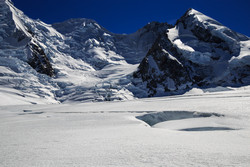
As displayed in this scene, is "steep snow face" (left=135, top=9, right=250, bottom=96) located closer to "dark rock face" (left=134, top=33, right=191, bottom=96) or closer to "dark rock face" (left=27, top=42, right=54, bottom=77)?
"dark rock face" (left=134, top=33, right=191, bottom=96)

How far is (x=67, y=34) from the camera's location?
108062 mm

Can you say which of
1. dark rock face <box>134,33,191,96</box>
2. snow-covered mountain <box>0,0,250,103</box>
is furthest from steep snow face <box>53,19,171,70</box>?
dark rock face <box>134,33,191,96</box>

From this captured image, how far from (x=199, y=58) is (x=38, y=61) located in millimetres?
59347

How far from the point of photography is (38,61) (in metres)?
66.7

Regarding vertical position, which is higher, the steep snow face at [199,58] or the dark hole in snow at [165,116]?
the steep snow face at [199,58]

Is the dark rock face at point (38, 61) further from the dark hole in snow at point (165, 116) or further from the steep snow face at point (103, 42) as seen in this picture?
the dark hole in snow at point (165, 116)

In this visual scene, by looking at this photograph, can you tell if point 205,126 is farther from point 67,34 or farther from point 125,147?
point 67,34

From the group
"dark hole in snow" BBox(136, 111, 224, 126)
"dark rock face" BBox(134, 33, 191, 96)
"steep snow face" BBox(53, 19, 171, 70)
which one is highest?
"steep snow face" BBox(53, 19, 171, 70)

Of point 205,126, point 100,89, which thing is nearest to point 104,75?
point 100,89

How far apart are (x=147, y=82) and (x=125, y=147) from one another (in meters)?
57.1

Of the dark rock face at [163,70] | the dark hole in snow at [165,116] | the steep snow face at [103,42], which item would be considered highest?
the steep snow face at [103,42]

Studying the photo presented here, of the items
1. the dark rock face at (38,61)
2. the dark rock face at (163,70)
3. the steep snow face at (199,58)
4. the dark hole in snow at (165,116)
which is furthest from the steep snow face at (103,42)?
the dark hole in snow at (165,116)

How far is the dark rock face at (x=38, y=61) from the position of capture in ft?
214

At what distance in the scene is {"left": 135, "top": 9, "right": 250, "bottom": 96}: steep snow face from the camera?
49.1m
